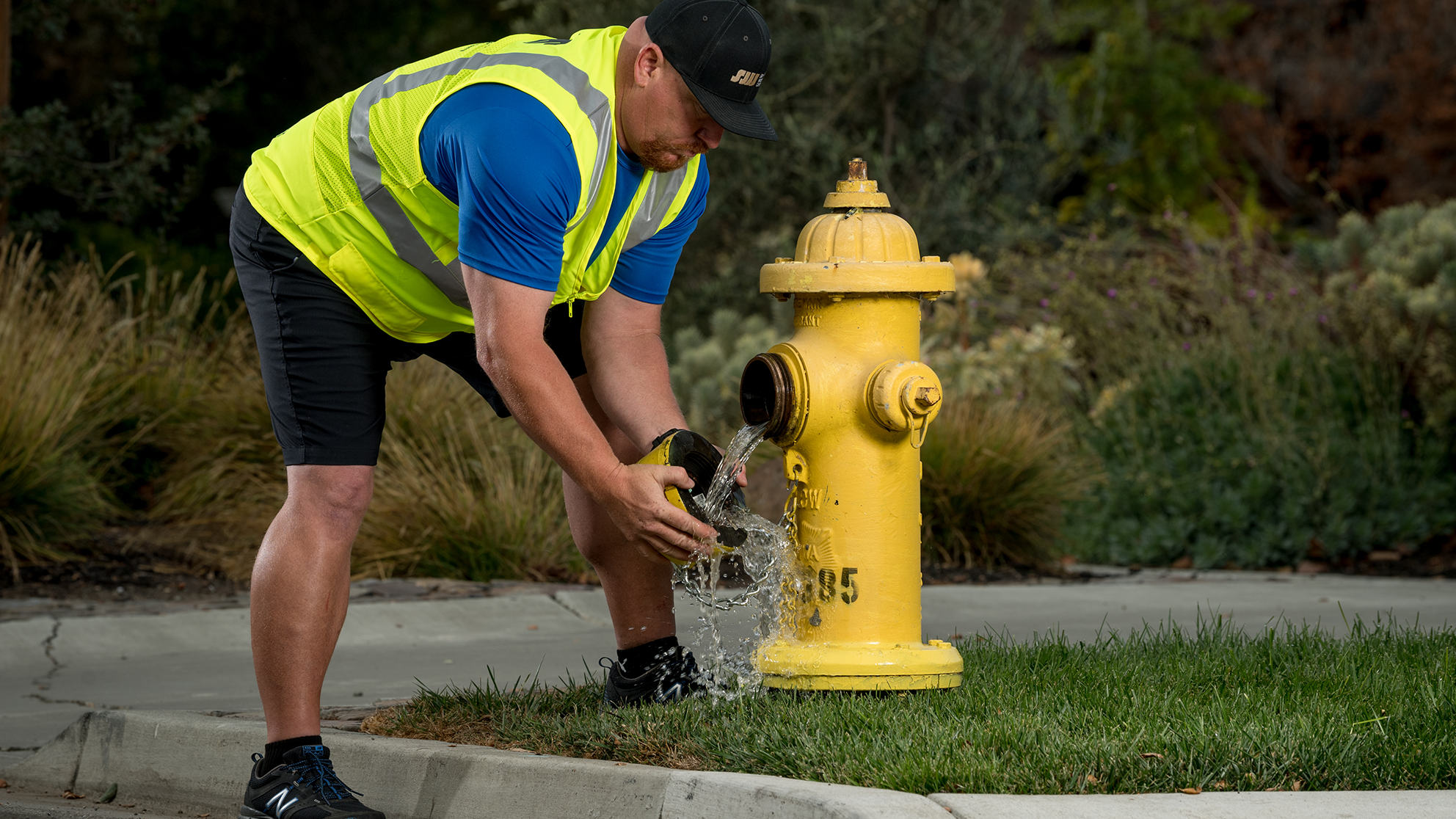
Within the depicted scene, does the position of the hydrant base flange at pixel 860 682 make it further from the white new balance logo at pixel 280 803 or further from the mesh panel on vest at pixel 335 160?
the mesh panel on vest at pixel 335 160

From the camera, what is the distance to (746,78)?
297 cm

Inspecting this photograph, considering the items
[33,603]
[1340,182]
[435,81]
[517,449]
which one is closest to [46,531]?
[33,603]

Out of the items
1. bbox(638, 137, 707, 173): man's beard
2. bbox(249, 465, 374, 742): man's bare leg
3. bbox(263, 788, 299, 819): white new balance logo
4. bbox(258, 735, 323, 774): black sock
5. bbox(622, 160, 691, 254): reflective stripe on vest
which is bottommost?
bbox(263, 788, 299, 819): white new balance logo

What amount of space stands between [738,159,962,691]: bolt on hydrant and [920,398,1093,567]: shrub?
324 centimetres

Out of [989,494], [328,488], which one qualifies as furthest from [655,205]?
[989,494]

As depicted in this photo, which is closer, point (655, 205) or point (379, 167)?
point (379, 167)

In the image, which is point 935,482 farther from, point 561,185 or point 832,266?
point 561,185

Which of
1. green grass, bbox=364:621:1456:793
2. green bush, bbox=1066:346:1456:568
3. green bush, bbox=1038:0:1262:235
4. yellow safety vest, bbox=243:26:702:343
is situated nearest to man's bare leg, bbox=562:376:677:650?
green grass, bbox=364:621:1456:793

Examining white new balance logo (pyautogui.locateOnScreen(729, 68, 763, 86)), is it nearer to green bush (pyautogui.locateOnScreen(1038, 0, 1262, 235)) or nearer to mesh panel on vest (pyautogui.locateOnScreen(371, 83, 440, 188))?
mesh panel on vest (pyautogui.locateOnScreen(371, 83, 440, 188))

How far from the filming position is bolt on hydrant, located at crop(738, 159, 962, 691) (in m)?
3.35

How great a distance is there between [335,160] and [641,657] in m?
1.32

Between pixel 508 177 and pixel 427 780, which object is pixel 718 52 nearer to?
pixel 508 177

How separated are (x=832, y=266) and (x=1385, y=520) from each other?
15.8 ft

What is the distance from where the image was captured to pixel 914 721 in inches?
122
